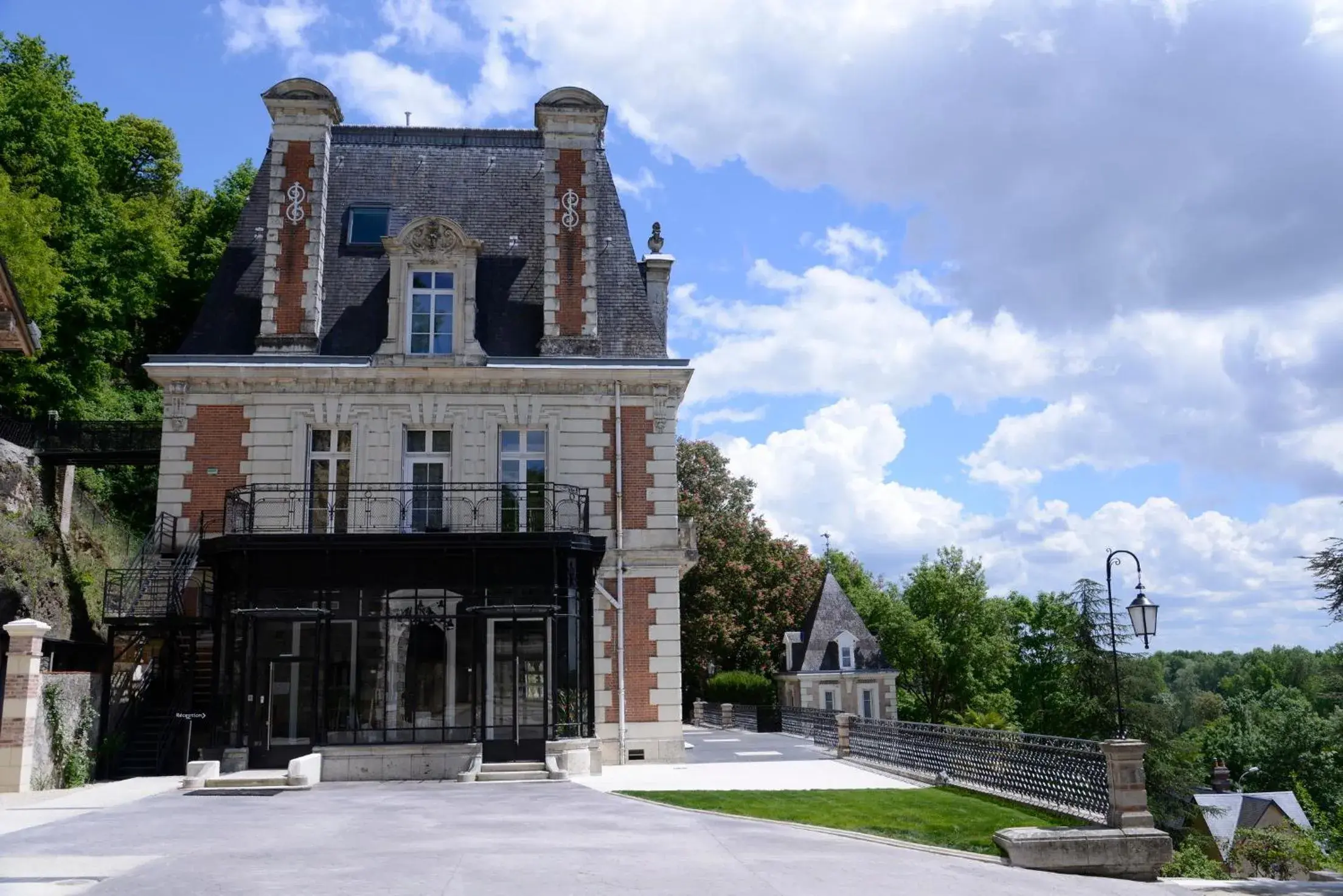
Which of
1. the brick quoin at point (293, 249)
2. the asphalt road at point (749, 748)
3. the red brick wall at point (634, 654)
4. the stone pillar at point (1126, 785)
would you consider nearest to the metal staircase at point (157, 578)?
the brick quoin at point (293, 249)

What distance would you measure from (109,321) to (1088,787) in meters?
33.1

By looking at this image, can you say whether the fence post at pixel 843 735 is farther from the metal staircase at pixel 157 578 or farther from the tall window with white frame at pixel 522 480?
the metal staircase at pixel 157 578

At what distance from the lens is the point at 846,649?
49.6m

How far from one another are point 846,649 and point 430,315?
99.0 feet

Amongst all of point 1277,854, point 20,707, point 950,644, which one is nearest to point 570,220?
point 20,707

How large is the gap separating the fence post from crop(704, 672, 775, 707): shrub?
787 inches

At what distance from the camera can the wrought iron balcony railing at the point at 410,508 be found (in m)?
24.0

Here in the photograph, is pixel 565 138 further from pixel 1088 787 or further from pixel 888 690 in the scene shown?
pixel 888 690

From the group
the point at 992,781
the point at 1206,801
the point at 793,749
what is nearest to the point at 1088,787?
the point at 992,781

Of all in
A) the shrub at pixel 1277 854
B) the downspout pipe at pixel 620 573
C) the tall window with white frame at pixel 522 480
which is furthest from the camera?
the shrub at pixel 1277 854

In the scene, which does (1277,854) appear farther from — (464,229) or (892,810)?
(464,229)

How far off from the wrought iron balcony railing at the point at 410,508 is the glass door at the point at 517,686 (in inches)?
88.6

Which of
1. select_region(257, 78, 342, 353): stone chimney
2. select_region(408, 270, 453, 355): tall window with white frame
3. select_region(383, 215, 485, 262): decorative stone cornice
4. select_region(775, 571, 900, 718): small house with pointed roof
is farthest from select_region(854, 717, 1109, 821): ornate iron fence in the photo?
select_region(775, 571, 900, 718): small house with pointed roof

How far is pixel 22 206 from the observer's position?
31188 millimetres
